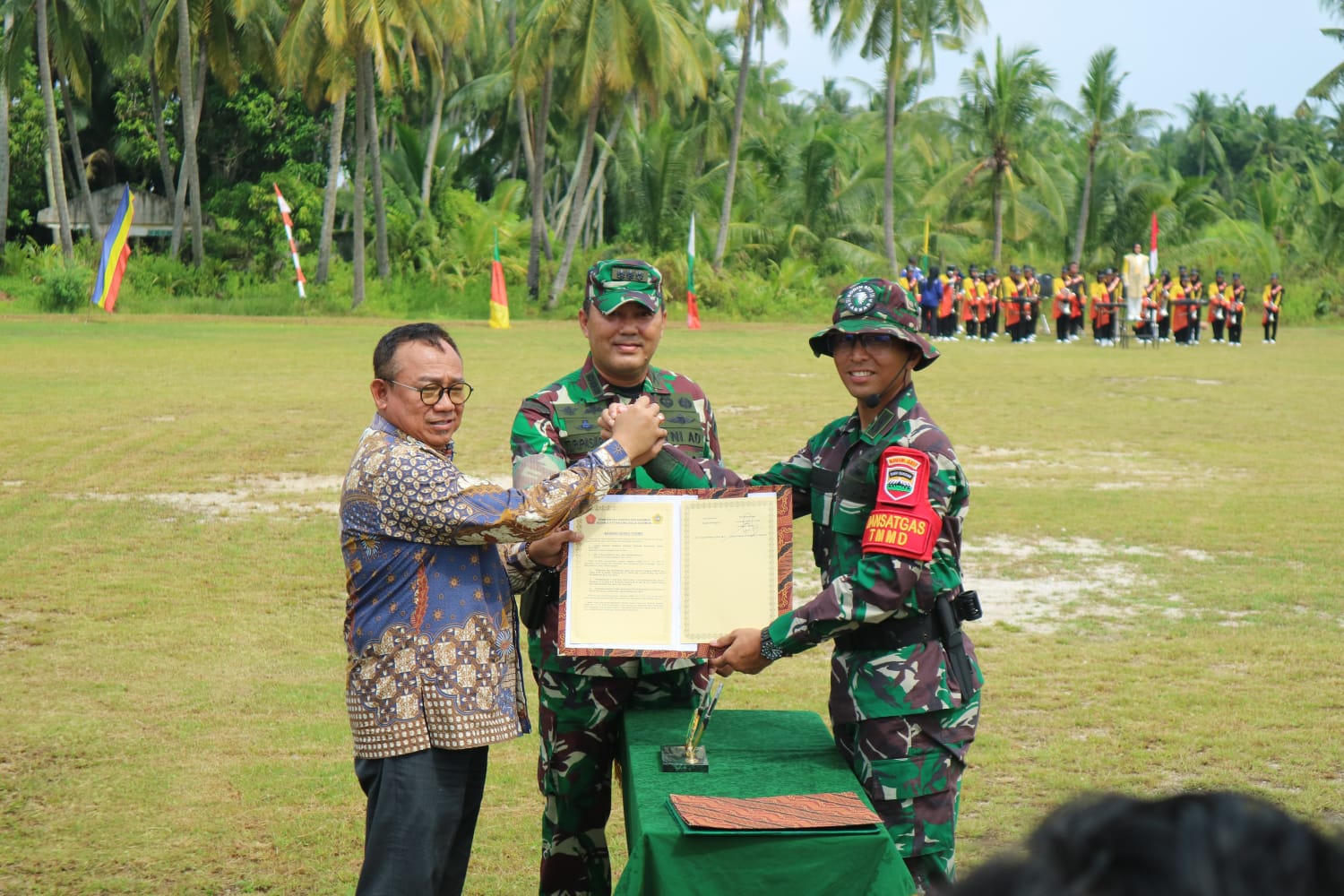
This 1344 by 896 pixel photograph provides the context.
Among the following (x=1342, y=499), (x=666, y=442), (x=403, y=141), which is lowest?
(x=1342, y=499)

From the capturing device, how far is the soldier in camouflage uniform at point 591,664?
372 centimetres

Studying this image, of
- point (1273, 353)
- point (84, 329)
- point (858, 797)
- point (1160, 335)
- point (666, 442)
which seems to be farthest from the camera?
point (1160, 335)

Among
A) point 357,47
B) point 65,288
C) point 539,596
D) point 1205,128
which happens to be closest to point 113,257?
point 65,288

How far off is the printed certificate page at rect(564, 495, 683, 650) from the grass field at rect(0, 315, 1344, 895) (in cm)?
148

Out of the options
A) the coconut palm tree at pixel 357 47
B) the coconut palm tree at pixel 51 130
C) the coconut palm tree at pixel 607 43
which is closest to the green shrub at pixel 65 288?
the coconut palm tree at pixel 51 130

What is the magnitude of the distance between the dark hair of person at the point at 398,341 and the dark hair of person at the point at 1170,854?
8.59 feet

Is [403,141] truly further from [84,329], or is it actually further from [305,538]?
[305,538]

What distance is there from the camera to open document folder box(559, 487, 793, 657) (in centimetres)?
337

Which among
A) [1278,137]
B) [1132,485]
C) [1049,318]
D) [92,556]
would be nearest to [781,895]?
[92,556]

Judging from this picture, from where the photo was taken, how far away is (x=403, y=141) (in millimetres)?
42625

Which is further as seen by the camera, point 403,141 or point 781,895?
point 403,141

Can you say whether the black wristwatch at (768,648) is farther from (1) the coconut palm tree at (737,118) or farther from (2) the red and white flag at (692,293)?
(1) the coconut palm tree at (737,118)

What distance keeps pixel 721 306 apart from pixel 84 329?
55.3 feet

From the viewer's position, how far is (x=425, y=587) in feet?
10.3
